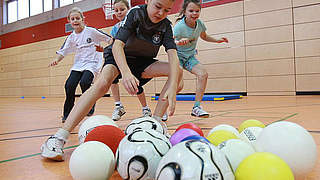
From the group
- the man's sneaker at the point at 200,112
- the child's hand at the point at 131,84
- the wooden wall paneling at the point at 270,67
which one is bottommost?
the man's sneaker at the point at 200,112

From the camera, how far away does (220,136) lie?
1336 millimetres

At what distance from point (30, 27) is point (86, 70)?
35.3 feet

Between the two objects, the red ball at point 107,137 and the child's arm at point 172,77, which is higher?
the child's arm at point 172,77

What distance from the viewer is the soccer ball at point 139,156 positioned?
38.5 inches

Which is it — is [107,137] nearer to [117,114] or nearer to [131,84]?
[131,84]

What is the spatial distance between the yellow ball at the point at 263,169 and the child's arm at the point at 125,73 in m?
0.75

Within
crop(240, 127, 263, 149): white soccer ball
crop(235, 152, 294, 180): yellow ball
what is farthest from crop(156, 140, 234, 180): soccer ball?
crop(240, 127, 263, 149): white soccer ball

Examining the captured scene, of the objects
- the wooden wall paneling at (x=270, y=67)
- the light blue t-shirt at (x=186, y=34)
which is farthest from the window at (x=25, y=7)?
the light blue t-shirt at (x=186, y=34)

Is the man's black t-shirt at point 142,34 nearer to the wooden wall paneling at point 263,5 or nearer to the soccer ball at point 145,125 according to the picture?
the soccer ball at point 145,125

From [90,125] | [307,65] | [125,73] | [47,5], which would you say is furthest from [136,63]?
[47,5]

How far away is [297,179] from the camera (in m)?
1.03

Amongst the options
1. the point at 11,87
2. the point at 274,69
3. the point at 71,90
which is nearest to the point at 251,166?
the point at 71,90

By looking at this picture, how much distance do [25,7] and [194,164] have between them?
1415 cm

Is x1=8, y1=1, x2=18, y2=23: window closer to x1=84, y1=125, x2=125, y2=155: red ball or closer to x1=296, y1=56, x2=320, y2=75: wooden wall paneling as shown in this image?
x1=296, y1=56, x2=320, y2=75: wooden wall paneling
